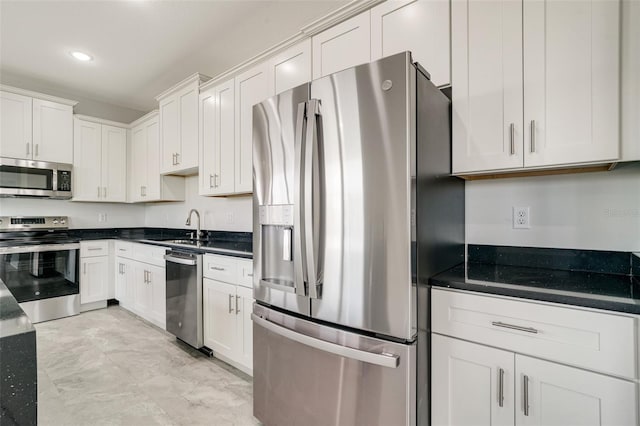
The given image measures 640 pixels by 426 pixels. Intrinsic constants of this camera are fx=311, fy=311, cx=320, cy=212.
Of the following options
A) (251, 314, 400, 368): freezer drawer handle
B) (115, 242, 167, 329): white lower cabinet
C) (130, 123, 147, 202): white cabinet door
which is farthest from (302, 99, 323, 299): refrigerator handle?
(130, 123, 147, 202): white cabinet door

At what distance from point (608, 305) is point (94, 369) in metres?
3.13

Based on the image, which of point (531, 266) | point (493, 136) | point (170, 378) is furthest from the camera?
point (170, 378)

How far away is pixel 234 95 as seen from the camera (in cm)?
276

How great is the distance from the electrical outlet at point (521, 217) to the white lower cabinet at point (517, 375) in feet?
2.21

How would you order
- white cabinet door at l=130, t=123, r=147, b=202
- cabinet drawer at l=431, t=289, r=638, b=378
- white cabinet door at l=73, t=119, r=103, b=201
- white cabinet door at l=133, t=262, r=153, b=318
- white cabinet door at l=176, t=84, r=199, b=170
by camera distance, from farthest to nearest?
white cabinet door at l=130, t=123, r=147, b=202 < white cabinet door at l=73, t=119, r=103, b=201 < white cabinet door at l=133, t=262, r=153, b=318 < white cabinet door at l=176, t=84, r=199, b=170 < cabinet drawer at l=431, t=289, r=638, b=378

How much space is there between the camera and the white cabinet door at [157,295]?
10.2ft

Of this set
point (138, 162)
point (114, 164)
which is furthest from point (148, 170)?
point (114, 164)

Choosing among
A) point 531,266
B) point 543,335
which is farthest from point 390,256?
point 531,266

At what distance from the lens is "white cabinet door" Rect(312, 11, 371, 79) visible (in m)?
1.85

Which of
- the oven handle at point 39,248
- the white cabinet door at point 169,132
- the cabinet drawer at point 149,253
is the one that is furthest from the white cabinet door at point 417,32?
the oven handle at point 39,248

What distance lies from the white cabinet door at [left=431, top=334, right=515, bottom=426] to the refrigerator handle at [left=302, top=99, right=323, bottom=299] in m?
0.58

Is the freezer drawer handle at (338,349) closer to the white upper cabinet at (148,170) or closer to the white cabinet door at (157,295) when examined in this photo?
the white cabinet door at (157,295)

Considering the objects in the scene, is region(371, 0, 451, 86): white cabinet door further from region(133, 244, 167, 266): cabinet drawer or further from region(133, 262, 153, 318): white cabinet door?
region(133, 262, 153, 318): white cabinet door

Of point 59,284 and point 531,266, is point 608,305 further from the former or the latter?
point 59,284
